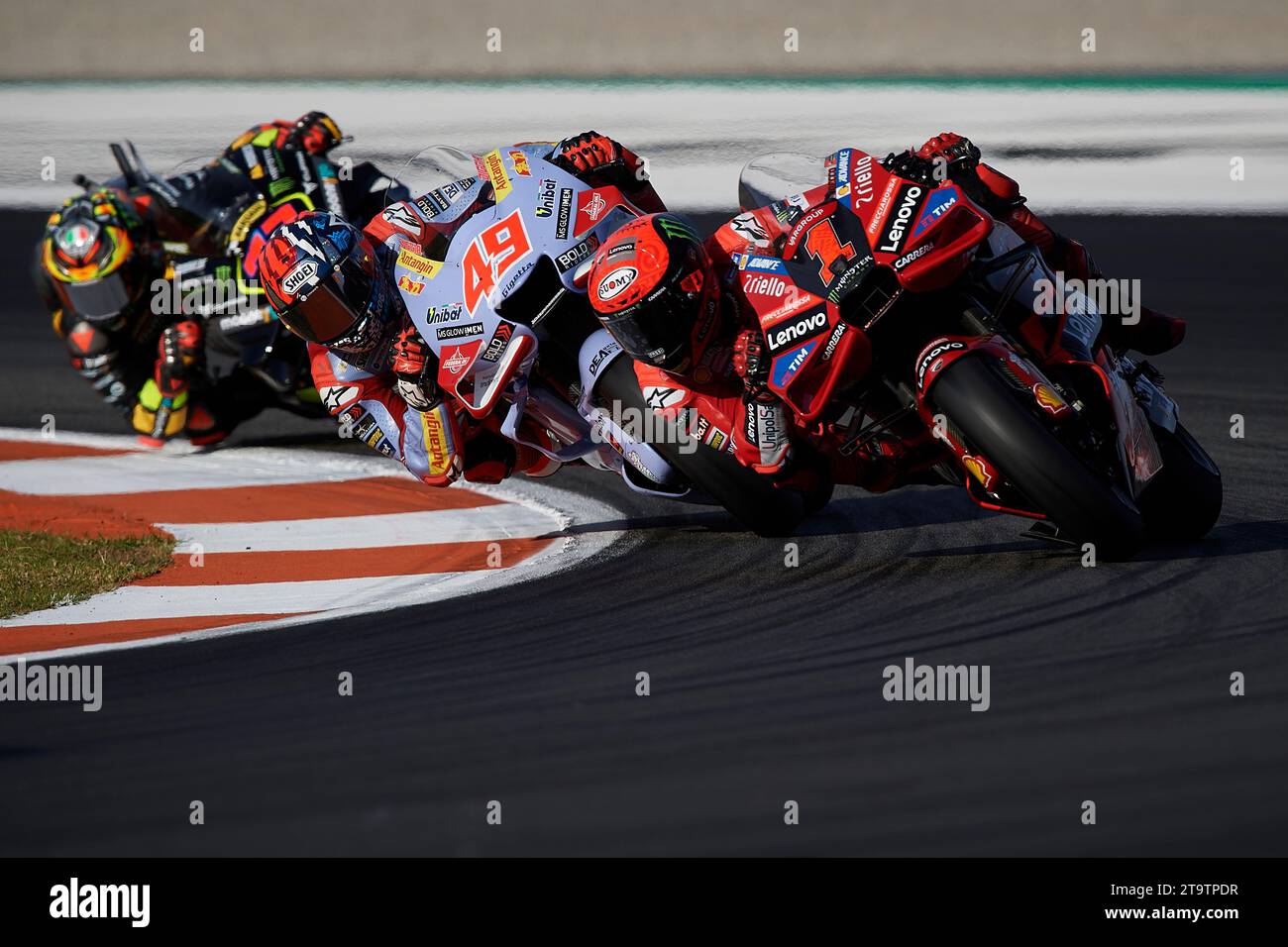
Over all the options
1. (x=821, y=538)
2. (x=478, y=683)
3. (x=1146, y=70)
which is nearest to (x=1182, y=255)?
(x=1146, y=70)

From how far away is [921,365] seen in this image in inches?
215

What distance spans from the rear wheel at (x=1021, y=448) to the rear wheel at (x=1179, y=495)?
2.46ft

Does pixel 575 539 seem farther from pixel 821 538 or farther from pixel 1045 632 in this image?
pixel 1045 632

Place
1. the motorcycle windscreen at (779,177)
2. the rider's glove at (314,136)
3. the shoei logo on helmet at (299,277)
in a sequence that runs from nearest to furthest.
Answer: the motorcycle windscreen at (779,177), the shoei logo on helmet at (299,277), the rider's glove at (314,136)

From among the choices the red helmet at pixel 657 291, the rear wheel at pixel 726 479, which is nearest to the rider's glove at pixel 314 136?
the rear wheel at pixel 726 479

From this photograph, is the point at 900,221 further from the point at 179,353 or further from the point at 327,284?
the point at 179,353

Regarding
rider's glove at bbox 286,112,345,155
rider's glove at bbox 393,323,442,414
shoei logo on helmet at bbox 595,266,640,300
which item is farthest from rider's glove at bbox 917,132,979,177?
rider's glove at bbox 286,112,345,155

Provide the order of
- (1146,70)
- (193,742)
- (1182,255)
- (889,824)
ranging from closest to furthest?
(889,824) < (193,742) < (1182,255) < (1146,70)

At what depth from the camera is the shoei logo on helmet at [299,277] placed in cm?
650

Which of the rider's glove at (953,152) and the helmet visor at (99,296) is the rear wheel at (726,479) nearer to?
the rider's glove at (953,152)

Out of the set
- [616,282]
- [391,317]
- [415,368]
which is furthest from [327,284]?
[616,282]

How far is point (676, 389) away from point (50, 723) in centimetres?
243

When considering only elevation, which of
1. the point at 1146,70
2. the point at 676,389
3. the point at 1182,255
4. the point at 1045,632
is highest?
the point at 1146,70

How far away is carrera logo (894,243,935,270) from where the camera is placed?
5512 mm
